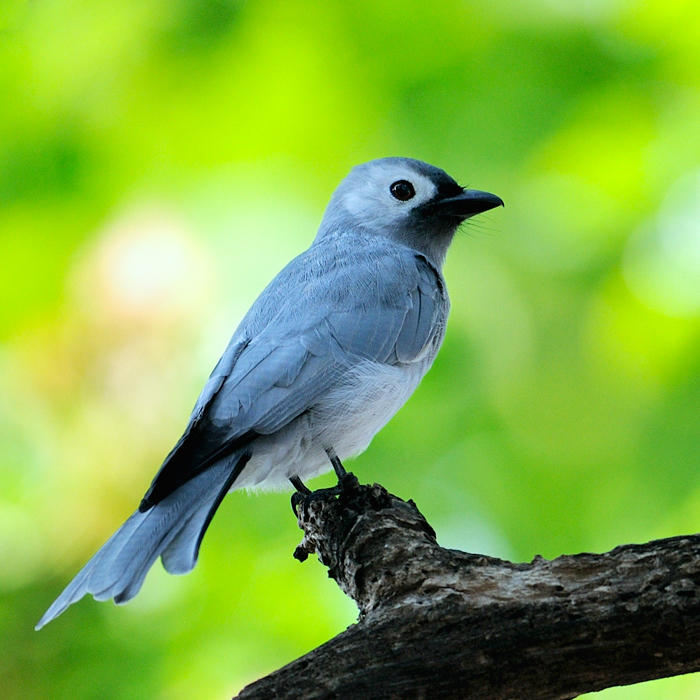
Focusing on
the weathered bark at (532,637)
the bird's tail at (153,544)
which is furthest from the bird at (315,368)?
the weathered bark at (532,637)

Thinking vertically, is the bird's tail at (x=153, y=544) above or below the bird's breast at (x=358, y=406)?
below

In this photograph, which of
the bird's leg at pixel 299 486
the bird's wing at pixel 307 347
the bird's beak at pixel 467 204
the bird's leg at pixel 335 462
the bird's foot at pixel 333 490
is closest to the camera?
the bird's wing at pixel 307 347

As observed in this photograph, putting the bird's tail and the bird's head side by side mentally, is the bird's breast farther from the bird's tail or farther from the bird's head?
the bird's head

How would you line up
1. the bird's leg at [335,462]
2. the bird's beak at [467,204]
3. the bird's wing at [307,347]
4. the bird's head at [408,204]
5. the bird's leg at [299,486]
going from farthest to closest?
the bird's head at [408,204] → the bird's beak at [467,204] → the bird's leg at [299,486] → the bird's leg at [335,462] → the bird's wing at [307,347]

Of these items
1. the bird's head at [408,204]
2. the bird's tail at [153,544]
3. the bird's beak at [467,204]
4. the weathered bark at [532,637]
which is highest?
the bird's head at [408,204]

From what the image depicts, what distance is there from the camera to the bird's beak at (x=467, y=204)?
486 centimetres

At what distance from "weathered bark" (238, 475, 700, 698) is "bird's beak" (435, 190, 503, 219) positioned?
2420 mm

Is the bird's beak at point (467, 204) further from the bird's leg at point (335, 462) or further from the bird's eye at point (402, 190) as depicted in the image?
the bird's leg at point (335, 462)

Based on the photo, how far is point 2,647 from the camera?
4.41 meters

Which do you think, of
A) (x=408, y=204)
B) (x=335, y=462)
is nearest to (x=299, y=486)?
(x=335, y=462)

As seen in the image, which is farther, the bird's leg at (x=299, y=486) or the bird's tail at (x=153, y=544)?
the bird's leg at (x=299, y=486)

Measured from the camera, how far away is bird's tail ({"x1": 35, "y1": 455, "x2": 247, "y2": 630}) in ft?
10.3

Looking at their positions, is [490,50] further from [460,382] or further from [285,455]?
[285,455]

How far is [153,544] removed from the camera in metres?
3.25
